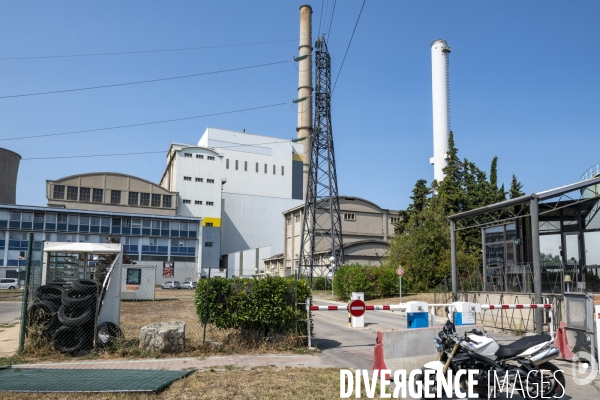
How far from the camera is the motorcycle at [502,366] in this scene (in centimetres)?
772

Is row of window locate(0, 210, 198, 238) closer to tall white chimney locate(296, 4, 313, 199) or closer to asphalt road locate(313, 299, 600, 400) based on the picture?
tall white chimney locate(296, 4, 313, 199)

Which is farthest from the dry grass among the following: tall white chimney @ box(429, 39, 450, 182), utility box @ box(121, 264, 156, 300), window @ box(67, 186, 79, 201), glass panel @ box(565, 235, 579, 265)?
window @ box(67, 186, 79, 201)

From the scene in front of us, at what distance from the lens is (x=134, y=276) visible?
3547 centimetres

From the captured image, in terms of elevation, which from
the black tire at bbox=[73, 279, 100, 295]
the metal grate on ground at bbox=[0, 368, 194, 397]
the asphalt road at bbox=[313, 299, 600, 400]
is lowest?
the asphalt road at bbox=[313, 299, 600, 400]

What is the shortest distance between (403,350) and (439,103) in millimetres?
50610

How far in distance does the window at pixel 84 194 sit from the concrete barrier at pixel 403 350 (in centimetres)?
7228

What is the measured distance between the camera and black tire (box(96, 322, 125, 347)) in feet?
38.1

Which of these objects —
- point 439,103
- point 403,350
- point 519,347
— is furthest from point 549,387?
point 439,103

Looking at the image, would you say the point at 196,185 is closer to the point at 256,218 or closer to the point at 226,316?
the point at 256,218

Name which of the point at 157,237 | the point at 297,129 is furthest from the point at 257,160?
the point at 157,237

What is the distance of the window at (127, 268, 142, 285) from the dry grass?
27.2 metres

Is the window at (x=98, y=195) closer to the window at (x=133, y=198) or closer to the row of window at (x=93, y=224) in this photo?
the window at (x=133, y=198)

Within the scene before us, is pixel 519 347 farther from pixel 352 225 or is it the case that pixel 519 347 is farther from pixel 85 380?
pixel 352 225

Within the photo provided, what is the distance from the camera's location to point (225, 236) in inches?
3361
